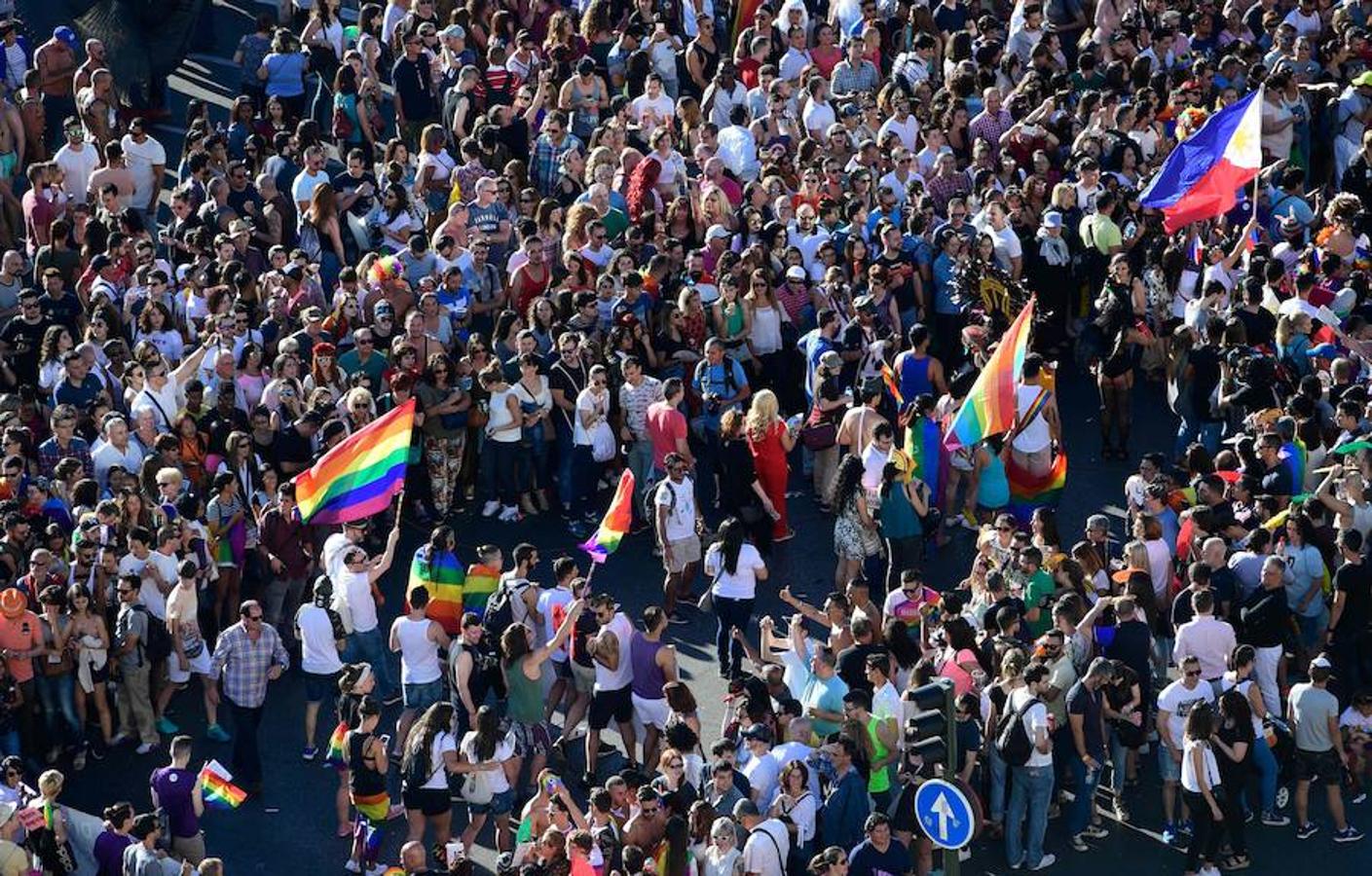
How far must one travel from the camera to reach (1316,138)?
2638cm

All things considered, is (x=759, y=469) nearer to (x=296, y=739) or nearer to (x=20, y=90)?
(x=296, y=739)

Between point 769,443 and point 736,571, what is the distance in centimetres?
161

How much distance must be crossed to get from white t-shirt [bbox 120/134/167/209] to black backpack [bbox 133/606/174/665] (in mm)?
6809

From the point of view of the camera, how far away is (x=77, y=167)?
990 inches

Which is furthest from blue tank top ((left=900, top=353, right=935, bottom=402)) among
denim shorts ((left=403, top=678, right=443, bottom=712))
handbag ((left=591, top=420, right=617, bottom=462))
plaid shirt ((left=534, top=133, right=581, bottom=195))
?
denim shorts ((left=403, top=678, right=443, bottom=712))

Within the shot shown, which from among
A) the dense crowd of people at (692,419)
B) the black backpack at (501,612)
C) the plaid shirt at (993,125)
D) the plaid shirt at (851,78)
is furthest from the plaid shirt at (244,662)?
the plaid shirt at (851,78)

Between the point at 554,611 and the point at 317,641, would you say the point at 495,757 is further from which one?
the point at 317,641

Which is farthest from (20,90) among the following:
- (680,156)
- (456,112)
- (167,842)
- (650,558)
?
(167,842)

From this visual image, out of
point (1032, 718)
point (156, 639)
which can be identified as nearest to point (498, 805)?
point (156, 639)

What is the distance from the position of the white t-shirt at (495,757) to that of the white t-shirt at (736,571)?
2.45 metres

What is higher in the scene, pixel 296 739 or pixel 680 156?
pixel 680 156

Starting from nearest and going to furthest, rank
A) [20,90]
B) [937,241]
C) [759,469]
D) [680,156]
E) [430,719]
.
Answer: [430,719], [759,469], [937,241], [680,156], [20,90]

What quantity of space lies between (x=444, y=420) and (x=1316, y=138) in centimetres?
948

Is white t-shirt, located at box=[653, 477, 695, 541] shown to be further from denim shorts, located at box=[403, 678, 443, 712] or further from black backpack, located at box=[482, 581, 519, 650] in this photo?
denim shorts, located at box=[403, 678, 443, 712]
